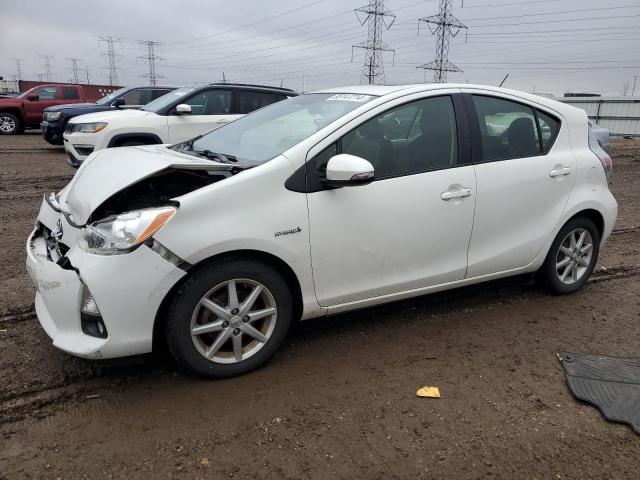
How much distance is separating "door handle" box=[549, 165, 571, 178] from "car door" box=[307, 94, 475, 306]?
81 centimetres

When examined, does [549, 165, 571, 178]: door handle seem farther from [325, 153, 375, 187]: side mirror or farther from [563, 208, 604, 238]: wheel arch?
[325, 153, 375, 187]: side mirror

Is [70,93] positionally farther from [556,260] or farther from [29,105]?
[556,260]

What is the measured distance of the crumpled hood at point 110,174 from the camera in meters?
2.99

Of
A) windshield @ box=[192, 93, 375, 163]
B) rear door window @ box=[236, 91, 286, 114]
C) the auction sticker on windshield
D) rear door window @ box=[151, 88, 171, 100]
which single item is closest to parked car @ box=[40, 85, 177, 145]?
rear door window @ box=[151, 88, 171, 100]

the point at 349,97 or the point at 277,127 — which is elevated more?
the point at 349,97

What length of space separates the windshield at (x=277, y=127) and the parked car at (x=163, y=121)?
4634 millimetres

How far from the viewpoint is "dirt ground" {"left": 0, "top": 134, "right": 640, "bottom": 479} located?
2457 millimetres

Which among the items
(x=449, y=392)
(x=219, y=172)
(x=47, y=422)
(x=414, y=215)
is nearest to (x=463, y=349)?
(x=449, y=392)

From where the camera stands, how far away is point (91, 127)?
870 cm

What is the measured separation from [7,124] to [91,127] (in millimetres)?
12138

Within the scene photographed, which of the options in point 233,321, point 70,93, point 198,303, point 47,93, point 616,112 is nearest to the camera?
point 198,303

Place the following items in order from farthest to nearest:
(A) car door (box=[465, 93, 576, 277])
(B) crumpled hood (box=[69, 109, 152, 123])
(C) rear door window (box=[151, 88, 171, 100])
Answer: (C) rear door window (box=[151, 88, 171, 100]) → (B) crumpled hood (box=[69, 109, 152, 123]) → (A) car door (box=[465, 93, 576, 277])

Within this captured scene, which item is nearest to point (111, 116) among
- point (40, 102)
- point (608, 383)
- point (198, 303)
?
point (198, 303)

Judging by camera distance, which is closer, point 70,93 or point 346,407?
point 346,407
